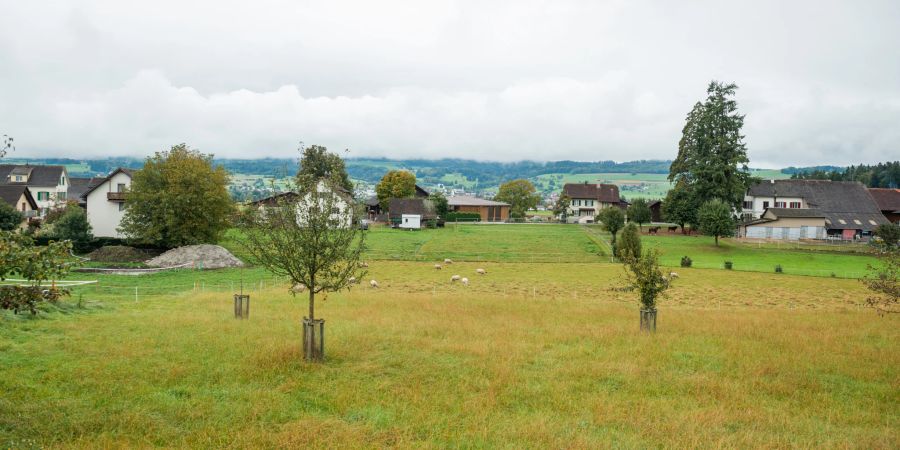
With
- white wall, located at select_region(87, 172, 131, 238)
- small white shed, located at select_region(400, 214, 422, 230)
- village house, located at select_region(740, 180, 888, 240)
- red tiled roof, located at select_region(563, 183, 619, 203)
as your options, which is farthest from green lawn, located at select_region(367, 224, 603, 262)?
red tiled roof, located at select_region(563, 183, 619, 203)

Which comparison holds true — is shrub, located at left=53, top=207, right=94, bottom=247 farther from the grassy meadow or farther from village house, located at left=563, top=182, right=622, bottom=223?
village house, located at left=563, top=182, right=622, bottom=223

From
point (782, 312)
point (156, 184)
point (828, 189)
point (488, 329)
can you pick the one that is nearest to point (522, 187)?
point (828, 189)

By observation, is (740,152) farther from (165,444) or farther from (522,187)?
(165,444)

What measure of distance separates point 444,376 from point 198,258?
44.9 metres

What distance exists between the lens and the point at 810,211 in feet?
268

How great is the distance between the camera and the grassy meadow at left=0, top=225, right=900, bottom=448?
1179 centimetres

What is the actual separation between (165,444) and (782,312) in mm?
31700

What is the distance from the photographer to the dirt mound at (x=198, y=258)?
53.2 metres

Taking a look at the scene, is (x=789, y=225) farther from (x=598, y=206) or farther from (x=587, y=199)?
(x=587, y=199)

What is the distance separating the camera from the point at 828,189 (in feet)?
304

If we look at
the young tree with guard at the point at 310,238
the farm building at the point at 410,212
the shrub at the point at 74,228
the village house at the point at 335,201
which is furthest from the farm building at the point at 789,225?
the shrub at the point at 74,228

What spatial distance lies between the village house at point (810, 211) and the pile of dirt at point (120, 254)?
7713cm

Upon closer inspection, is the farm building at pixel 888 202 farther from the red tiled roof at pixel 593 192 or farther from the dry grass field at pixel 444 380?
the dry grass field at pixel 444 380

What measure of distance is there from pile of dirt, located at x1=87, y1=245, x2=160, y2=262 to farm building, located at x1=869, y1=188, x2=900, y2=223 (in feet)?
353
